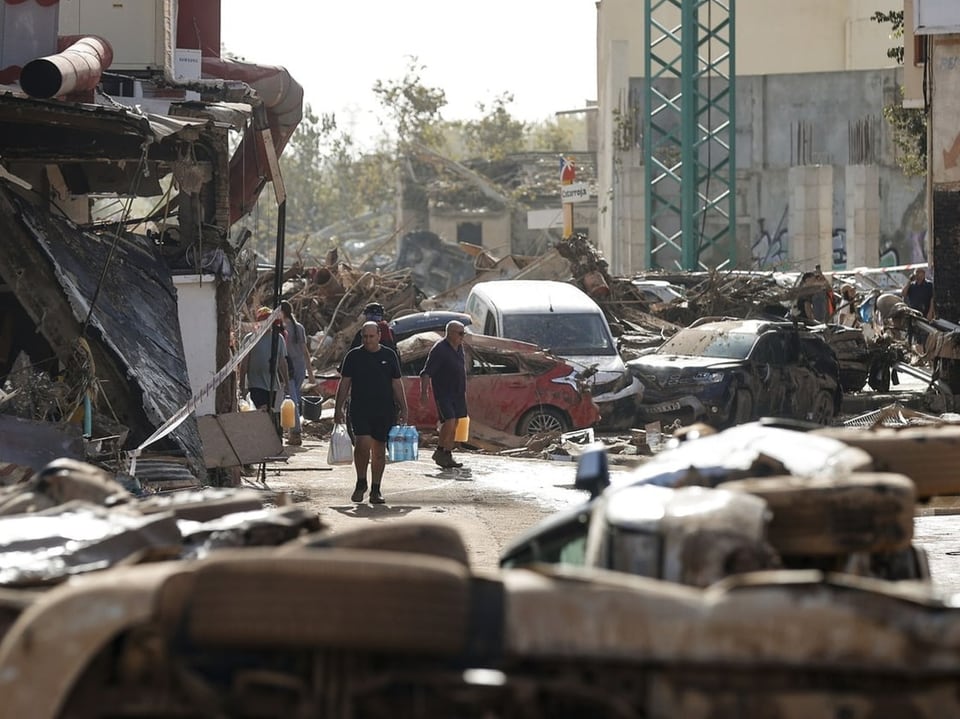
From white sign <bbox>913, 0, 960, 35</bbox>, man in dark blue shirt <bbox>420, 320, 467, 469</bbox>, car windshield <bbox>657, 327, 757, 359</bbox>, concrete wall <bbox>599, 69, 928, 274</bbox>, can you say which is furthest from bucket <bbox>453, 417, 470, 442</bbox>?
concrete wall <bbox>599, 69, 928, 274</bbox>

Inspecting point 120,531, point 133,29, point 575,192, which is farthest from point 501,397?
point 575,192

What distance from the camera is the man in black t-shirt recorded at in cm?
1468

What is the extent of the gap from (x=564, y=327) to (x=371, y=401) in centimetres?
864

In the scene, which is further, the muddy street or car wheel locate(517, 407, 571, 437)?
car wheel locate(517, 407, 571, 437)

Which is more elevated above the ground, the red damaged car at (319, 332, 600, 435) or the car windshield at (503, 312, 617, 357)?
the car windshield at (503, 312, 617, 357)

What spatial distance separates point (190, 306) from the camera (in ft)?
57.0

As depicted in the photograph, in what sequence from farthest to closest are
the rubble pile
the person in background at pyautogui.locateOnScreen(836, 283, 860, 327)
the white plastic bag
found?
the person in background at pyautogui.locateOnScreen(836, 283, 860, 327) → the white plastic bag → the rubble pile

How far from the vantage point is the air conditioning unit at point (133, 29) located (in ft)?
65.5

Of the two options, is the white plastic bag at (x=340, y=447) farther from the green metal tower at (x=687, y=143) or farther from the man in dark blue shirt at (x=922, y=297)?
the green metal tower at (x=687, y=143)

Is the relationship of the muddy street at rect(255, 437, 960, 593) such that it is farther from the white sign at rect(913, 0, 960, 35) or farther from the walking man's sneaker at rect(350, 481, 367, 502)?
the white sign at rect(913, 0, 960, 35)

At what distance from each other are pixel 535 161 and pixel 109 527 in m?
71.4

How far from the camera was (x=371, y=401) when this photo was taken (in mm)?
14656

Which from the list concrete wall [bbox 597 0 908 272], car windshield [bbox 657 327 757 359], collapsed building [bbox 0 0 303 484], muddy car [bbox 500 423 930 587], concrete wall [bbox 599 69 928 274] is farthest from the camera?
concrete wall [bbox 599 69 928 274]

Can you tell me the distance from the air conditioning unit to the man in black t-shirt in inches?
267
